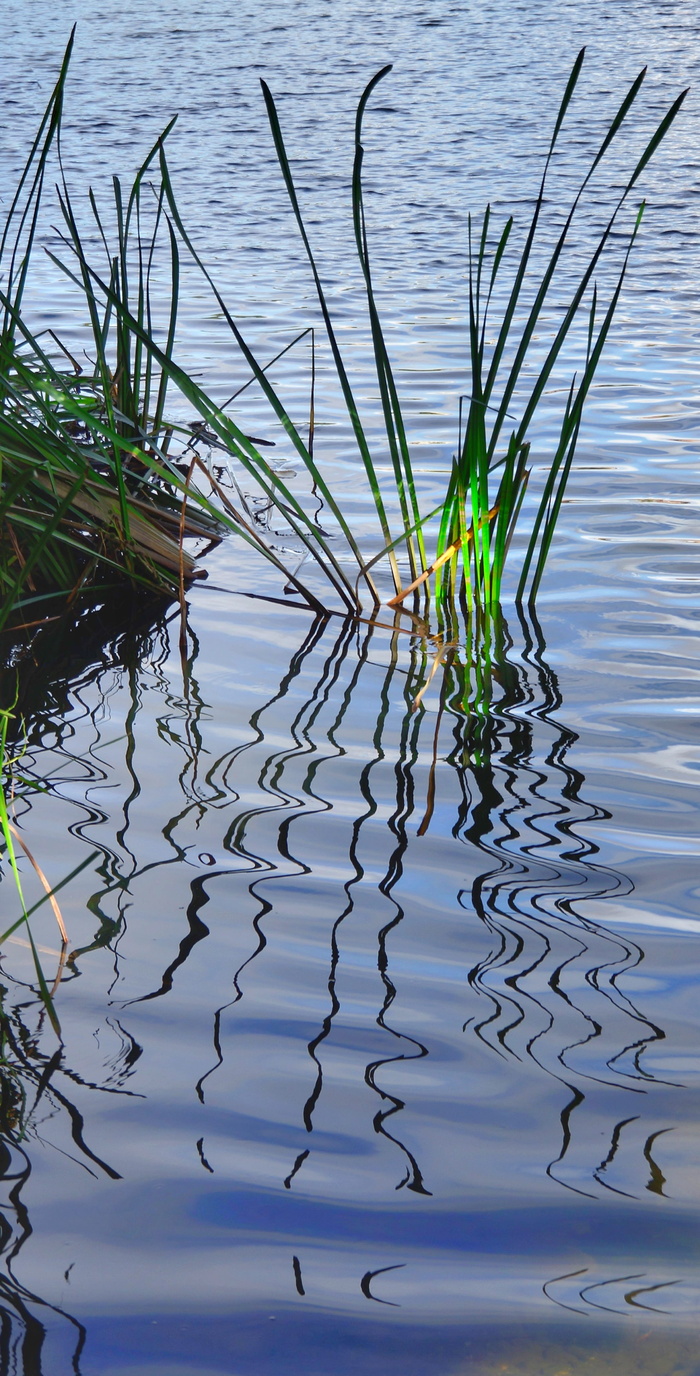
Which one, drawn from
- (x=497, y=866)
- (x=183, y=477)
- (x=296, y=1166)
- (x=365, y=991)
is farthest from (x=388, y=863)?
(x=183, y=477)

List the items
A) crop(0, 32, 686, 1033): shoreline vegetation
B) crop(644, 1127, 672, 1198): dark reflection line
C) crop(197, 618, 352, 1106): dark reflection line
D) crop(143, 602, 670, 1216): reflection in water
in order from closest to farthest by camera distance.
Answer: crop(644, 1127, 672, 1198): dark reflection line < crop(143, 602, 670, 1216): reflection in water < crop(197, 618, 352, 1106): dark reflection line < crop(0, 32, 686, 1033): shoreline vegetation

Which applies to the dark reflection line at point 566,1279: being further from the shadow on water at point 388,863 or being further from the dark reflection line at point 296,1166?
the dark reflection line at point 296,1166

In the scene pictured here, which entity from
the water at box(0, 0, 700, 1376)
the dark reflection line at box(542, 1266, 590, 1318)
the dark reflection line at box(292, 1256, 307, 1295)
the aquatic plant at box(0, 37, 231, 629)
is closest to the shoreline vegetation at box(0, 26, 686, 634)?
the aquatic plant at box(0, 37, 231, 629)

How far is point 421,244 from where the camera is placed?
5230 millimetres

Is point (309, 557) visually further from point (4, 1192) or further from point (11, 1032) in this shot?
point (4, 1192)

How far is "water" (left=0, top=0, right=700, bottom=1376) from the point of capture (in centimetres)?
91

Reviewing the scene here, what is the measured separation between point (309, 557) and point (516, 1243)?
5.58 ft

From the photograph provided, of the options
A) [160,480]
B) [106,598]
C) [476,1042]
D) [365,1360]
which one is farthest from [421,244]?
[365,1360]

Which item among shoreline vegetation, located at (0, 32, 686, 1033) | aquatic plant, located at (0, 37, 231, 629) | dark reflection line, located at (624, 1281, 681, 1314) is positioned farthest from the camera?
aquatic plant, located at (0, 37, 231, 629)

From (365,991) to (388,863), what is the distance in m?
0.25

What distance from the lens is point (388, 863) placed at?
1458 mm

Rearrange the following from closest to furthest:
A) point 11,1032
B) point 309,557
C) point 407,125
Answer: point 11,1032 → point 309,557 → point 407,125

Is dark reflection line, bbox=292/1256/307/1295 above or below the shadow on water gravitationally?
below

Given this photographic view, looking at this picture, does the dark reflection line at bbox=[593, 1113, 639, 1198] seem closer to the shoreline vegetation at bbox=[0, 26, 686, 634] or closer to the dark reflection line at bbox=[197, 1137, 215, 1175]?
the dark reflection line at bbox=[197, 1137, 215, 1175]
